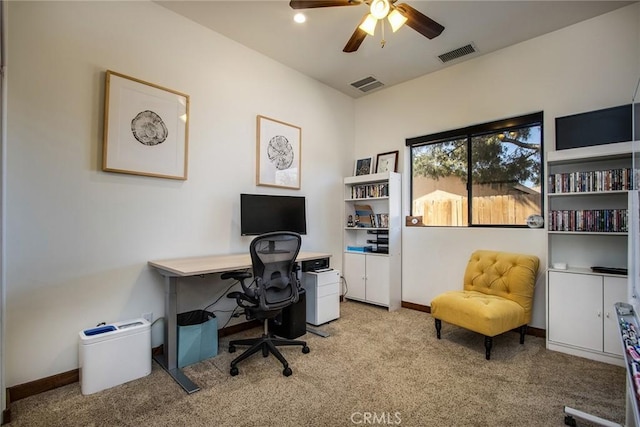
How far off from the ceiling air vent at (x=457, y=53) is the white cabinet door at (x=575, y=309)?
2.47 m

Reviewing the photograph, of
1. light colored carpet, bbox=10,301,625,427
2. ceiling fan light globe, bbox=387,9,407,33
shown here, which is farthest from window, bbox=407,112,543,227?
ceiling fan light globe, bbox=387,9,407,33

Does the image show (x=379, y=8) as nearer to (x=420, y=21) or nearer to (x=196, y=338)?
(x=420, y=21)

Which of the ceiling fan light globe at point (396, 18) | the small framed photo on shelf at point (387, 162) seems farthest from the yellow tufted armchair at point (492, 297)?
the ceiling fan light globe at point (396, 18)

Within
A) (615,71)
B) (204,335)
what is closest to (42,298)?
(204,335)

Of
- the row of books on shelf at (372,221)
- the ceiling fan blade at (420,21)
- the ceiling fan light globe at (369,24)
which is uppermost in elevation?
the ceiling fan blade at (420,21)

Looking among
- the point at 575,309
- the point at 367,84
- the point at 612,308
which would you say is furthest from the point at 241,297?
the point at 367,84

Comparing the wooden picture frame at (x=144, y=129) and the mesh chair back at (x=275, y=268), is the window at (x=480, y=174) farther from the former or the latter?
the wooden picture frame at (x=144, y=129)

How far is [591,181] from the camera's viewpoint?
8.58ft

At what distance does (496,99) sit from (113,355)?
4.33 m

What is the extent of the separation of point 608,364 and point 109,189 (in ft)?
13.9

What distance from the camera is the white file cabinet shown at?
3309 millimetres

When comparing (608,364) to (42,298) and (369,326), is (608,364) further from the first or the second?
(42,298)

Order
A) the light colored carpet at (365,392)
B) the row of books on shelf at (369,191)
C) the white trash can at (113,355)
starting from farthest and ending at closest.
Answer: the row of books on shelf at (369,191), the white trash can at (113,355), the light colored carpet at (365,392)

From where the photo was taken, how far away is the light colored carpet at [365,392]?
180 cm
